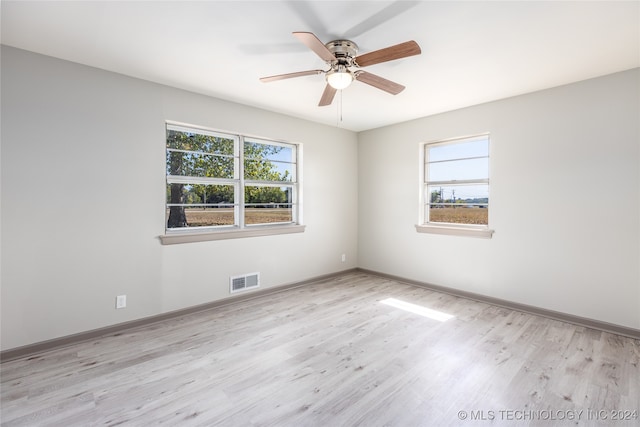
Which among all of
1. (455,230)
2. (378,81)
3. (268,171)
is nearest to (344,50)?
(378,81)

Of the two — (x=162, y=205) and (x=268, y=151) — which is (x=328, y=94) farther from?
(x=162, y=205)

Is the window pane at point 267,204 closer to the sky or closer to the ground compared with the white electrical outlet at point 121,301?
closer to the sky

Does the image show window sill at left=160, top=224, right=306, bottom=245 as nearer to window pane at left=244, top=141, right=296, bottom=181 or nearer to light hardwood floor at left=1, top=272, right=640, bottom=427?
window pane at left=244, top=141, right=296, bottom=181

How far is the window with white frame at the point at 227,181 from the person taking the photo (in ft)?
11.1

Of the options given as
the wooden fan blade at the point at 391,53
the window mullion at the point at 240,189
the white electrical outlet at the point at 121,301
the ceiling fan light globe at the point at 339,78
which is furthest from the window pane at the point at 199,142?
the wooden fan blade at the point at 391,53

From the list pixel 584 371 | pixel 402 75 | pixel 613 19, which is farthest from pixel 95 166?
pixel 584 371

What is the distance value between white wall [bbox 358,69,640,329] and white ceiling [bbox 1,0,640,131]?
348 millimetres

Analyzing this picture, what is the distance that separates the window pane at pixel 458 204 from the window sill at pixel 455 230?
4.9 inches

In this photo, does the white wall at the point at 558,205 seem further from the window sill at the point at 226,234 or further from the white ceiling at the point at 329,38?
the window sill at the point at 226,234

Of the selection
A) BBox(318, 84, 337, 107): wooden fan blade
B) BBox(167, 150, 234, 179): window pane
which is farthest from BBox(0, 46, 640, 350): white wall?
BBox(318, 84, 337, 107): wooden fan blade

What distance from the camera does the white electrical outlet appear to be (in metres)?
2.91

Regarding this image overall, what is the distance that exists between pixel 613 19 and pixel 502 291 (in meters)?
2.78

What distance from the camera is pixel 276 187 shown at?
4297 mm

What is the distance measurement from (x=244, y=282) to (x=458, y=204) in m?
3.06
